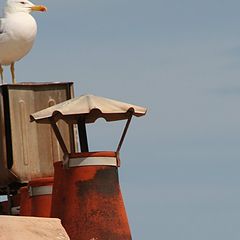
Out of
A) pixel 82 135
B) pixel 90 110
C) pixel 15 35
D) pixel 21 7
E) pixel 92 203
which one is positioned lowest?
pixel 92 203

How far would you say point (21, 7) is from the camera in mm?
21000

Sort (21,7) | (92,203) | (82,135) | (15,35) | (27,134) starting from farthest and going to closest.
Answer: (21,7) → (15,35) → (27,134) → (82,135) → (92,203)

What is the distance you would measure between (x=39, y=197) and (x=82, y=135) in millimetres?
1679

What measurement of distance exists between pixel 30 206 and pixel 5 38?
4.25m

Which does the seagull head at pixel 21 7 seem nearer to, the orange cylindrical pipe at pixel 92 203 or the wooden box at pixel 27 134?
the wooden box at pixel 27 134

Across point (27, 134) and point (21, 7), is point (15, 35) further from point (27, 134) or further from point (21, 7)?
point (27, 134)

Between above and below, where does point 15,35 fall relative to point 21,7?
below

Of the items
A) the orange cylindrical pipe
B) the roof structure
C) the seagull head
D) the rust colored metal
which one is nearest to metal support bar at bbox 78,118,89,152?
the roof structure

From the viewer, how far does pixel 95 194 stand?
15438 millimetres

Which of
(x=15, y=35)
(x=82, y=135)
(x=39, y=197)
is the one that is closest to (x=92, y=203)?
(x=82, y=135)

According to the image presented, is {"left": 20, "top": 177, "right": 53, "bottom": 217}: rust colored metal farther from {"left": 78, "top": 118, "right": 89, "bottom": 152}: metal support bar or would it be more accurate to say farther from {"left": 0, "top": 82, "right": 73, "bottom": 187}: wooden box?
{"left": 78, "top": 118, "right": 89, "bottom": 152}: metal support bar

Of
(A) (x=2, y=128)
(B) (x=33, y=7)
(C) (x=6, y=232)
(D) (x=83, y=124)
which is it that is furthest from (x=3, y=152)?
(C) (x=6, y=232)

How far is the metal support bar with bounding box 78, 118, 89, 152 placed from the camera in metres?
15.6

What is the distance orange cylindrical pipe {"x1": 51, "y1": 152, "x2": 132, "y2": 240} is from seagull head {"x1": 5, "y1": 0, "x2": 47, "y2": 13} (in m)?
6.05
